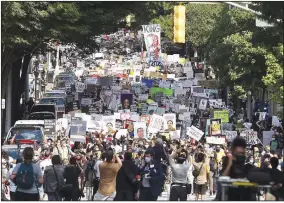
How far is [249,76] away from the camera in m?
52.1

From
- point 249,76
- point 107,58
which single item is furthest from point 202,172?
point 107,58

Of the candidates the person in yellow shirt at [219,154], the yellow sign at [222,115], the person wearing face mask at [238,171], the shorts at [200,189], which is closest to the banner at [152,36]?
the yellow sign at [222,115]

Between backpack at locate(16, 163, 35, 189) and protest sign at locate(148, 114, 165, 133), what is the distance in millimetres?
20591

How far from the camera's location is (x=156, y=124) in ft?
130

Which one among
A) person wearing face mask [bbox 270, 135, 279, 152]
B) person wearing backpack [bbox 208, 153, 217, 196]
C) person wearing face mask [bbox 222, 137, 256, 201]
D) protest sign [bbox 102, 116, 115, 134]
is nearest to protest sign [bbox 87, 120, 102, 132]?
Answer: protest sign [bbox 102, 116, 115, 134]

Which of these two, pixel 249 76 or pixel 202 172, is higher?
pixel 249 76

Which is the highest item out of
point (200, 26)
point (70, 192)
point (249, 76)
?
point (200, 26)

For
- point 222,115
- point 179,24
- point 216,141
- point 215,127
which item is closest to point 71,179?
point 179,24

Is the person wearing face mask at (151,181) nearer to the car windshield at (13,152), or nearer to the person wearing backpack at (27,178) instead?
the person wearing backpack at (27,178)

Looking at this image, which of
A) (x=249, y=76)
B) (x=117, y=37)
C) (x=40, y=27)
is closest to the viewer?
(x=40, y=27)

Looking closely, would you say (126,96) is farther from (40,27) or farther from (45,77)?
(45,77)

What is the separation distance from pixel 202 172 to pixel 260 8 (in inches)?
211

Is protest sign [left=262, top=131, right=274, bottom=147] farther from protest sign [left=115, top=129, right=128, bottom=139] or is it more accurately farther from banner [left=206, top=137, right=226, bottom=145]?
protest sign [left=115, top=129, right=128, bottom=139]

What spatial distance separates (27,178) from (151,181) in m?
4.03
